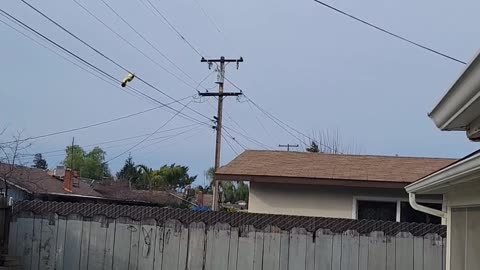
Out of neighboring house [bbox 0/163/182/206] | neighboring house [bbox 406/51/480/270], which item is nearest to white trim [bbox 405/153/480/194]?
neighboring house [bbox 406/51/480/270]

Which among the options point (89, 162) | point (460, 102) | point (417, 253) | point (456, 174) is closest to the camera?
point (460, 102)

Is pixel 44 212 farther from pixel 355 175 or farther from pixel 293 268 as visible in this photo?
pixel 355 175

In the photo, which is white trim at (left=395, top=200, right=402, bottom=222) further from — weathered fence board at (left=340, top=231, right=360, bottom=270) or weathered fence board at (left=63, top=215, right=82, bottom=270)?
weathered fence board at (left=63, top=215, right=82, bottom=270)

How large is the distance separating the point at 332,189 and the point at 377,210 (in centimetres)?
104

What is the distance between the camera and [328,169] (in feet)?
47.0

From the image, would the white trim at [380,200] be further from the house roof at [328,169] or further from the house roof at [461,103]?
the house roof at [461,103]

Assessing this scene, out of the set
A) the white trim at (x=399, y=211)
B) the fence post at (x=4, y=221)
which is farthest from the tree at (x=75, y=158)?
the fence post at (x=4, y=221)

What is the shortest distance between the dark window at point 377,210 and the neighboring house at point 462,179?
25.3 ft

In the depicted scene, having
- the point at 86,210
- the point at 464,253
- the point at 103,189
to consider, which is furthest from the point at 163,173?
the point at 464,253

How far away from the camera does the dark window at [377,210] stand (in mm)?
13624

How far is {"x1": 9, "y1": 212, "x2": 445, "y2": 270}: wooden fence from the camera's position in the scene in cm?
941

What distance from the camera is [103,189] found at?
40.3 m

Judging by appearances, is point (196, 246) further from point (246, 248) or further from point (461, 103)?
point (461, 103)

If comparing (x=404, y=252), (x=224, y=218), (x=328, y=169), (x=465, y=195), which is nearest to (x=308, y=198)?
(x=328, y=169)
